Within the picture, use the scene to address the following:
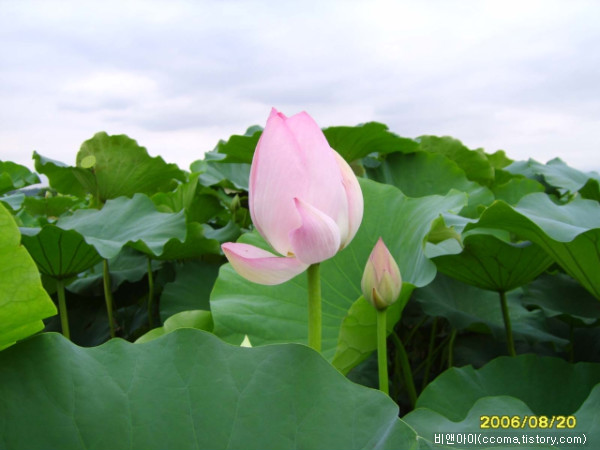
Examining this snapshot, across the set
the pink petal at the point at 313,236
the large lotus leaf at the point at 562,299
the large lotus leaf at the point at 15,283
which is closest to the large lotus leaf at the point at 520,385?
the large lotus leaf at the point at 562,299

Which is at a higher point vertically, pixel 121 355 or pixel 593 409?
pixel 121 355

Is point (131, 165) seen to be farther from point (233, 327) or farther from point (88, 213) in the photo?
point (233, 327)

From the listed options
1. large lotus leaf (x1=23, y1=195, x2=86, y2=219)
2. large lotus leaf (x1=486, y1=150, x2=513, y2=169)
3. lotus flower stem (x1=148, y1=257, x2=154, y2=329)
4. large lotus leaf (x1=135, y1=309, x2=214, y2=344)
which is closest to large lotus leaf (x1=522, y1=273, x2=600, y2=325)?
large lotus leaf (x1=135, y1=309, x2=214, y2=344)

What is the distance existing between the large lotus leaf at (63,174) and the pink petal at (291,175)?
63.7 inches

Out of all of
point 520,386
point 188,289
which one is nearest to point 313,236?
point 520,386

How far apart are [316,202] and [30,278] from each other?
273 millimetres

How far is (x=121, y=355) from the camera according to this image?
20.1 inches

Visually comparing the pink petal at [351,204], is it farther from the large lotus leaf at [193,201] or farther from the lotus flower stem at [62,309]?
the large lotus leaf at [193,201]

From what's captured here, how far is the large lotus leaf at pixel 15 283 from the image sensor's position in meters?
0.48

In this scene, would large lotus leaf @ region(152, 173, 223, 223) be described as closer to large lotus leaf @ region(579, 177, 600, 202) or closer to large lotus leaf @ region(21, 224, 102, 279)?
large lotus leaf @ region(21, 224, 102, 279)

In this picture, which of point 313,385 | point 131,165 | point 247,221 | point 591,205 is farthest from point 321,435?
point 131,165

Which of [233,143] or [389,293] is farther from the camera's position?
[233,143]

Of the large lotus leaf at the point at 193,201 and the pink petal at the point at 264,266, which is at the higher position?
the pink petal at the point at 264,266
